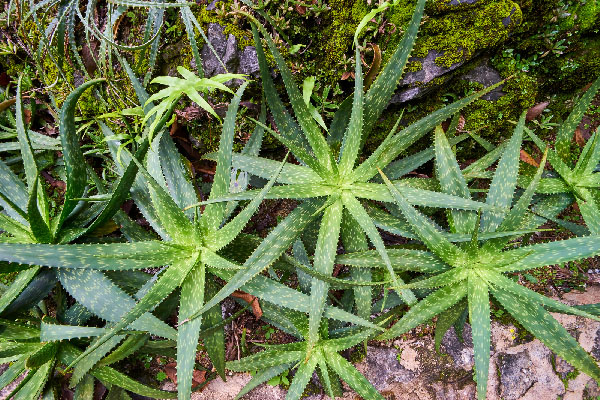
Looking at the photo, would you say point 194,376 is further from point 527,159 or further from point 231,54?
point 527,159

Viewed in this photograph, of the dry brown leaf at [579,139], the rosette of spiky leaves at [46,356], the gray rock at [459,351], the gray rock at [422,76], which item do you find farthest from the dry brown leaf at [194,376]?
the dry brown leaf at [579,139]

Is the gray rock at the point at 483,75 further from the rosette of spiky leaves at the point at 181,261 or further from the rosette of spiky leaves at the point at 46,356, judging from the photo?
the rosette of spiky leaves at the point at 46,356

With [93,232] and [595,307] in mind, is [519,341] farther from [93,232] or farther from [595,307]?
[93,232]

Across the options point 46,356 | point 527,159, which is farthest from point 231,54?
point 527,159

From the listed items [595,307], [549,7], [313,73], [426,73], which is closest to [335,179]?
[313,73]

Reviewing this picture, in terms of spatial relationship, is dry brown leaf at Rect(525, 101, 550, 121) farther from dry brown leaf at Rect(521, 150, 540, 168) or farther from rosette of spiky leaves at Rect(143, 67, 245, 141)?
rosette of spiky leaves at Rect(143, 67, 245, 141)

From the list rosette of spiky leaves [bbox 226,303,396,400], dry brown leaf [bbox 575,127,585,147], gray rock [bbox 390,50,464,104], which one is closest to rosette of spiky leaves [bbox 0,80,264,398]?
rosette of spiky leaves [bbox 226,303,396,400]
